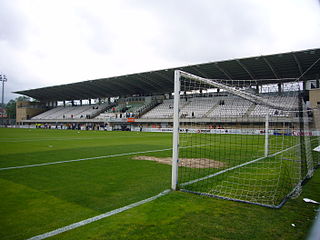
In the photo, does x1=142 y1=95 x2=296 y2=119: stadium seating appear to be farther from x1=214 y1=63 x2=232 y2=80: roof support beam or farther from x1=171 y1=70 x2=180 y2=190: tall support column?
x1=171 y1=70 x2=180 y2=190: tall support column

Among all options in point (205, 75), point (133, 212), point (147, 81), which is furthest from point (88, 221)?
point (147, 81)

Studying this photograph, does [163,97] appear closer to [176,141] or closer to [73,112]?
[73,112]

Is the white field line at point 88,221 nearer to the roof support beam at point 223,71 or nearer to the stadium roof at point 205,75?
the stadium roof at point 205,75

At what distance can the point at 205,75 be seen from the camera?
3572cm

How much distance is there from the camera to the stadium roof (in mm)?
28516

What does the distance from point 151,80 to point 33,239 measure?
135 ft

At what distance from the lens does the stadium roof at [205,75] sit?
28.5 metres

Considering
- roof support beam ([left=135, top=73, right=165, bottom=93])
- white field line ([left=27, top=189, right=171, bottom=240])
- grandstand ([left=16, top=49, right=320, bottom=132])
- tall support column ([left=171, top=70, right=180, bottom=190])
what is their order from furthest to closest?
roof support beam ([left=135, top=73, right=165, bottom=93]) → grandstand ([left=16, top=49, right=320, bottom=132]) → tall support column ([left=171, top=70, right=180, bottom=190]) → white field line ([left=27, top=189, right=171, bottom=240])

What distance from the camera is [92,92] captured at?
55.8 meters

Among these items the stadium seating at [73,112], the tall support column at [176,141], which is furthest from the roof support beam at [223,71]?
the stadium seating at [73,112]

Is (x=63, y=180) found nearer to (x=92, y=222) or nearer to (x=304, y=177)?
(x=92, y=222)

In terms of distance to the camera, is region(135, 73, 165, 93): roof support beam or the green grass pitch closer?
the green grass pitch

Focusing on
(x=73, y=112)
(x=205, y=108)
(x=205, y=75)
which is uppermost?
(x=205, y=75)

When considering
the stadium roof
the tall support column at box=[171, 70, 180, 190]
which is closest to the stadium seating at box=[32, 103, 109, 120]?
the stadium roof
